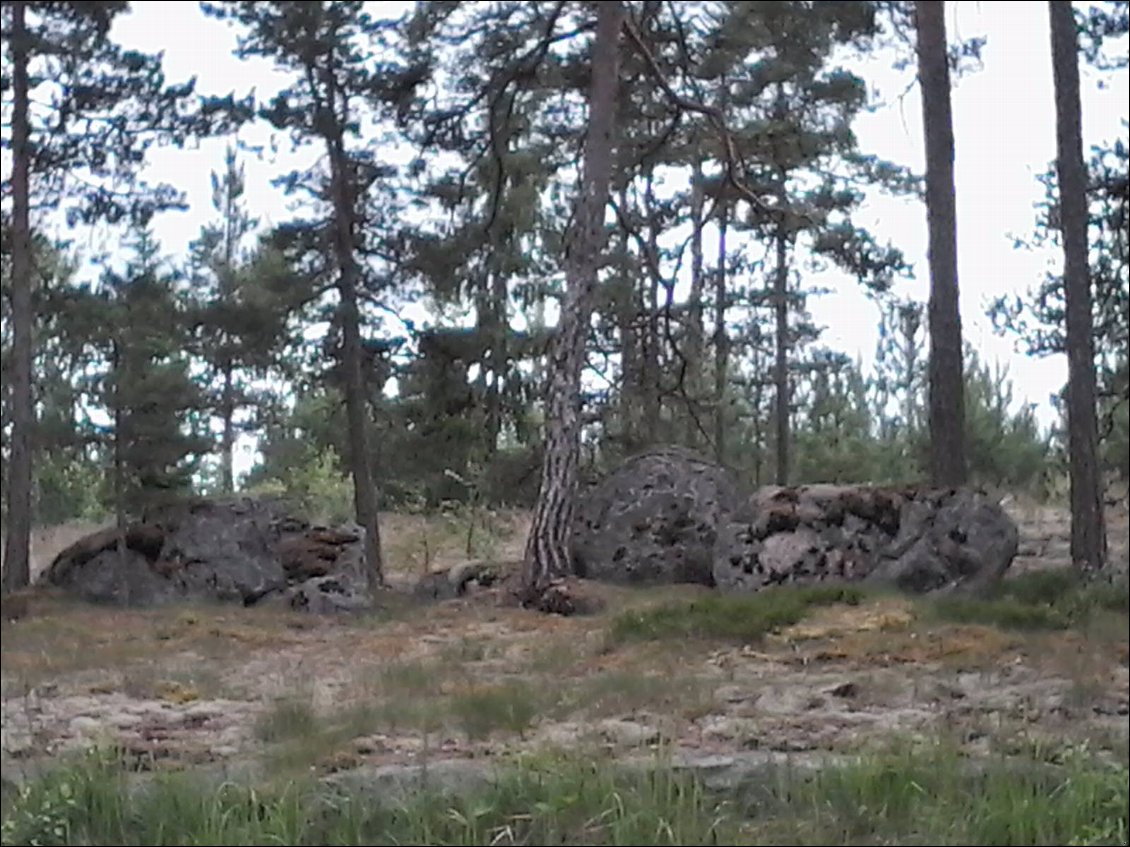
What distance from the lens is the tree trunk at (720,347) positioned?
11758mm

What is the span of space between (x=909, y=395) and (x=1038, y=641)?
689 cm

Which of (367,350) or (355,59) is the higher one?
(355,59)

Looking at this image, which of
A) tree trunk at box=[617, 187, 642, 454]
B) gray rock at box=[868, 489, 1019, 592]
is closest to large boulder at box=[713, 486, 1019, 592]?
gray rock at box=[868, 489, 1019, 592]

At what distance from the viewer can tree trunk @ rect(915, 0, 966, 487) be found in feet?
29.0

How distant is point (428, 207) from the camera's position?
1016cm

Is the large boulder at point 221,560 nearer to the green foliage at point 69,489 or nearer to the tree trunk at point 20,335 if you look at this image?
the green foliage at point 69,489

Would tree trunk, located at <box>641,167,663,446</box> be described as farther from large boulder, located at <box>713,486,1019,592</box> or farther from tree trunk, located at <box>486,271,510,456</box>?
large boulder, located at <box>713,486,1019,592</box>

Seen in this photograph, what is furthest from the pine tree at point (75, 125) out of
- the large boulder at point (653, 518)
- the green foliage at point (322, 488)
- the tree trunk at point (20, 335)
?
the large boulder at point (653, 518)

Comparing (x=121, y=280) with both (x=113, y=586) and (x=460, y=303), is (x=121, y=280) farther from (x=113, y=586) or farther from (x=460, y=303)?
(x=460, y=303)

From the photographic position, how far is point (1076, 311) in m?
7.33

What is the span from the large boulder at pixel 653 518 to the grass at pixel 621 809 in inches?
173

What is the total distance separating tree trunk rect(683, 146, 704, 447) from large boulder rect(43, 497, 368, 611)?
133 inches

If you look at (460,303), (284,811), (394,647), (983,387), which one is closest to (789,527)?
(983,387)

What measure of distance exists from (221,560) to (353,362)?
2518 millimetres
